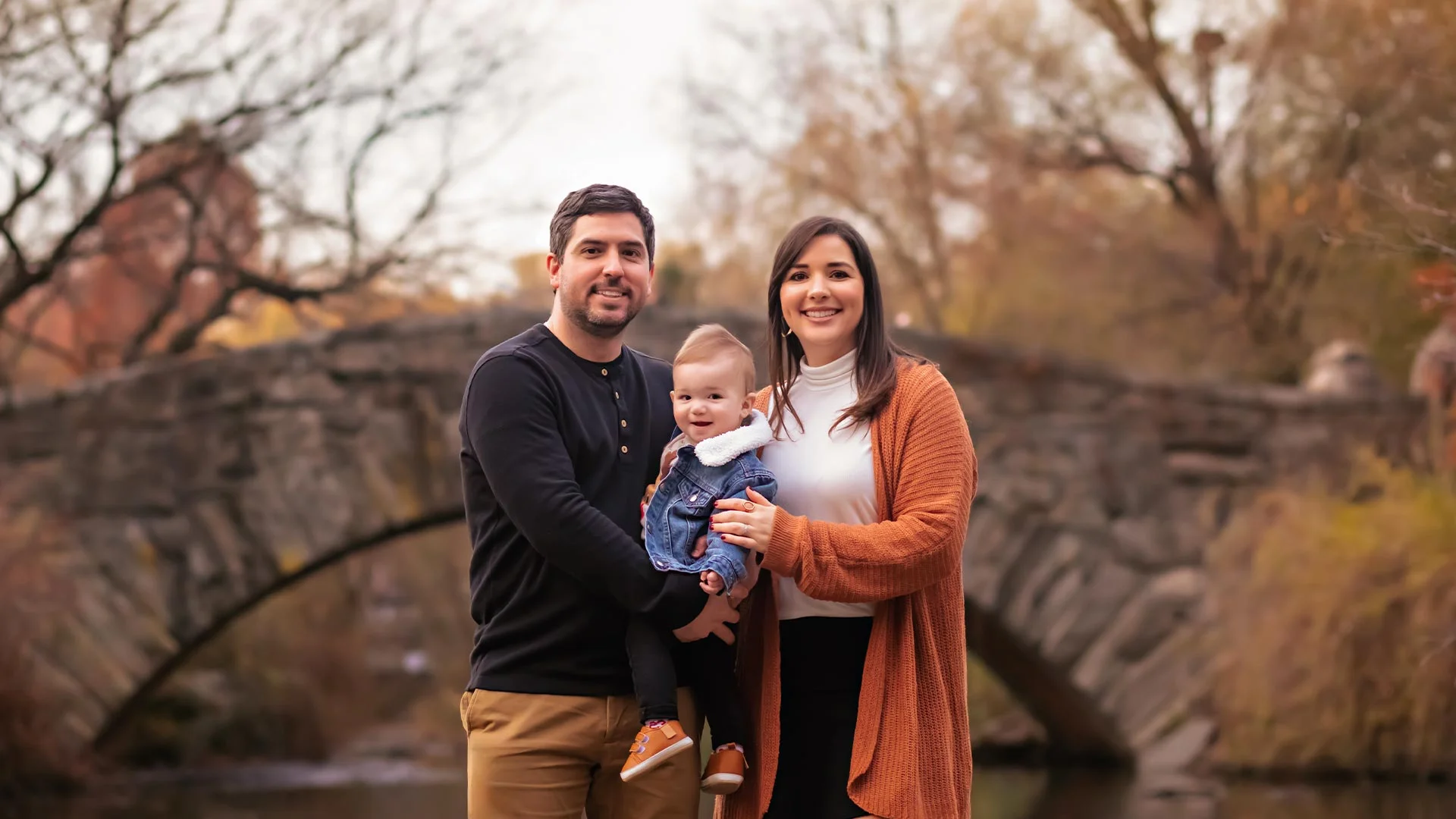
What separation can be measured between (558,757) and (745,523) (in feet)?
1.72

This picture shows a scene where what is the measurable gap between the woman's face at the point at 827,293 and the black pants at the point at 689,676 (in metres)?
0.53

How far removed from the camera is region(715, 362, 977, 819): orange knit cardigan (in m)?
2.46

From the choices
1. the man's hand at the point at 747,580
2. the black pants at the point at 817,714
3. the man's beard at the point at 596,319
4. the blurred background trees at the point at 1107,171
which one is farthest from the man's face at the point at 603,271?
the blurred background trees at the point at 1107,171

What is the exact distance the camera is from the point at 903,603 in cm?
255

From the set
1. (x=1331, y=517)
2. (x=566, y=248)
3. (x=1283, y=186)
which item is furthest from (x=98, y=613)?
(x=1283, y=186)

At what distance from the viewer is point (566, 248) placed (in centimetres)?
265

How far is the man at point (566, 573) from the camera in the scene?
8.23ft

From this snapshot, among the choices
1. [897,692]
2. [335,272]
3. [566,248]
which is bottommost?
[897,692]

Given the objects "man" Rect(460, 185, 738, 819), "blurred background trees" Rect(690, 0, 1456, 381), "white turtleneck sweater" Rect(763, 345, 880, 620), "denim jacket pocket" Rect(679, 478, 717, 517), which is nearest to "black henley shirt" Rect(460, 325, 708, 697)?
"man" Rect(460, 185, 738, 819)

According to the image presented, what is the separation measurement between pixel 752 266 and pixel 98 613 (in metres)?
7.42

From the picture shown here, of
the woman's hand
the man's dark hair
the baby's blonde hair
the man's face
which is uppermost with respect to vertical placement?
the man's dark hair

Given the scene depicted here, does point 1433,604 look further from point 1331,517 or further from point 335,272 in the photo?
point 335,272

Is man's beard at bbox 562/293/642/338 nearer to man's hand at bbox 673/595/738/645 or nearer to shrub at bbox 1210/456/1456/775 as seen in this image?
man's hand at bbox 673/595/738/645

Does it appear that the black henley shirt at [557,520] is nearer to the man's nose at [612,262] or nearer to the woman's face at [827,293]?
the man's nose at [612,262]
